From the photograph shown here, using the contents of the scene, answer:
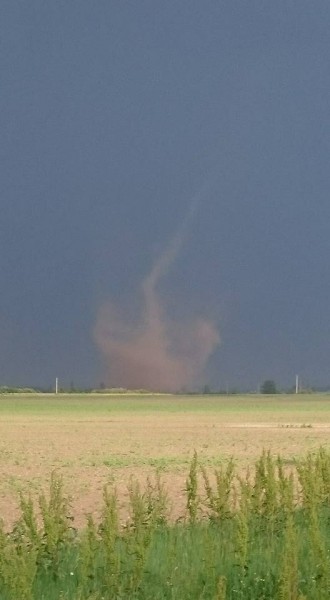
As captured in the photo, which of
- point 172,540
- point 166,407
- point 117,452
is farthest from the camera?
point 166,407

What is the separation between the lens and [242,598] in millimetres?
10336

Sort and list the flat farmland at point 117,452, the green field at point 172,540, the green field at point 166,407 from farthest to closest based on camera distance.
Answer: the green field at point 166,407 < the flat farmland at point 117,452 < the green field at point 172,540

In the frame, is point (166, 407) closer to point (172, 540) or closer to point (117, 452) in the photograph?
point (117, 452)

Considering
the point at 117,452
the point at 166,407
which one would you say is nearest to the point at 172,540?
the point at 117,452

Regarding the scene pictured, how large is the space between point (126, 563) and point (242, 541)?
136 cm

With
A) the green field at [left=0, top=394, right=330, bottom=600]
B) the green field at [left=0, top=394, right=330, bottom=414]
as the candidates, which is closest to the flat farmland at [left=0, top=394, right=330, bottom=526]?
the green field at [left=0, top=394, right=330, bottom=600]

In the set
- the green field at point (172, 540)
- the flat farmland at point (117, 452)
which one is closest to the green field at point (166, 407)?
the flat farmland at point (117, 452)

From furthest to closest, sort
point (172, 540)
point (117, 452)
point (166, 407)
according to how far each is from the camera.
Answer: point (166, 407) < point (117, 452) < point (172, 540)

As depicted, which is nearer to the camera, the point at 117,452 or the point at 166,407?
the point at 117,452

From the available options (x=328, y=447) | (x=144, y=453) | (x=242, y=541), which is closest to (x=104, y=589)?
(x=242, y=541)

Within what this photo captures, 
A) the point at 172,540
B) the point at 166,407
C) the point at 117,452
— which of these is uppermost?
the point at 166,407

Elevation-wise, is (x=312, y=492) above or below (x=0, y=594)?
above

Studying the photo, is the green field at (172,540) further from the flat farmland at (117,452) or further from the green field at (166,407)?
the green field at (166,407)

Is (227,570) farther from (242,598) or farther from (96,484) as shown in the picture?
(96,484)
